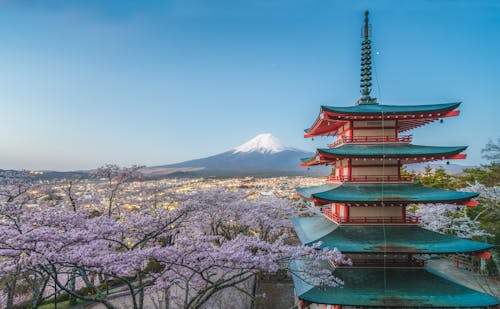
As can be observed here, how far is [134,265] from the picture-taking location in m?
6.52

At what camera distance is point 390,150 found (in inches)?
369

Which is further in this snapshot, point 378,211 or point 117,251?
point 117,251

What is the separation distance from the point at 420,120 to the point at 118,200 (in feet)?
55.0

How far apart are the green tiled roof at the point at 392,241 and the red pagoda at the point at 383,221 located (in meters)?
0.03

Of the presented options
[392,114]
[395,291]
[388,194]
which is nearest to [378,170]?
[388,194]

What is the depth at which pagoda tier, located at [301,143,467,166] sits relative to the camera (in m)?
8.94

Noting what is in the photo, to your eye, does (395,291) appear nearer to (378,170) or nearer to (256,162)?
(378,170)

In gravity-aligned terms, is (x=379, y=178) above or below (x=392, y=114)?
below

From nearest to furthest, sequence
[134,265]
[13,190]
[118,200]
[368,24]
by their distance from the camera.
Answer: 1. [134,265]
2. [368,24]
3. [13,190]
4. [118,200]

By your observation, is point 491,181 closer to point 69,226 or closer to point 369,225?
point 369,225

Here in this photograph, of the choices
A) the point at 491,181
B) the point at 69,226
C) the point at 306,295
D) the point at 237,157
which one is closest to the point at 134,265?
the point at 69,226

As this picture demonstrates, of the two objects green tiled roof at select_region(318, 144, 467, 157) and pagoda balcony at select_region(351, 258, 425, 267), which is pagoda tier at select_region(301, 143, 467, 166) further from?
pagoda balcony at select_region(351, 258, 425, 267)

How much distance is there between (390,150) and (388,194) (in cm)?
155

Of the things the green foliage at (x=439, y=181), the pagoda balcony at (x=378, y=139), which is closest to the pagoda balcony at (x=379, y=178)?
the pagoda balcony at (x=378, y=139)
